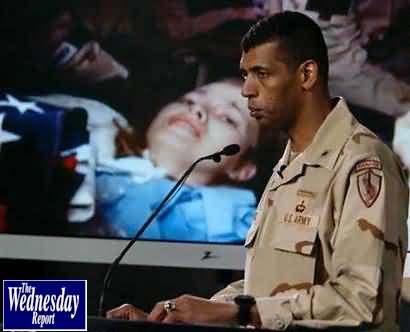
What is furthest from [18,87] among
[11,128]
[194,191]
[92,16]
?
[194,191]

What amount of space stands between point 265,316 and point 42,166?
2040mm

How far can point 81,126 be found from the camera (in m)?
3.74

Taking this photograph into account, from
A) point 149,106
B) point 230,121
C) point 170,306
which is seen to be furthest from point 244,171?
point 170,306

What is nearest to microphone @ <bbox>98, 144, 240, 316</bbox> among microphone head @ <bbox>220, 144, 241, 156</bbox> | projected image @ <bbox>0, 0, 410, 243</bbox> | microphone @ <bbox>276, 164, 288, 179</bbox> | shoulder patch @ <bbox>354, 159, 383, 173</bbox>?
microphone head @ <bbox>220, 144, 241, 156</bbox>

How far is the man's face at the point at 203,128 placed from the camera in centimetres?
370

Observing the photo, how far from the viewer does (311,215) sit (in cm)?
196

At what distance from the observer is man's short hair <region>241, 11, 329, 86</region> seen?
6.70ft

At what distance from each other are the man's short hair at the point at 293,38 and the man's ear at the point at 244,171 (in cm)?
162

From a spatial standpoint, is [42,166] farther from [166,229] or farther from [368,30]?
[368,30]

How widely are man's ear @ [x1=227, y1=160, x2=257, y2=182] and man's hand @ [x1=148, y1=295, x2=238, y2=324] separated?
1.87 m

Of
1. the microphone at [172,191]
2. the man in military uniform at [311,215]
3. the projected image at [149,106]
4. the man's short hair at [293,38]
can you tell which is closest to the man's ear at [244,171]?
the projected image at [149,106]

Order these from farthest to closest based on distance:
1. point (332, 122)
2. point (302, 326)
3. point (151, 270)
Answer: point (151, 270) < point (332, 122) < point (302, 326)

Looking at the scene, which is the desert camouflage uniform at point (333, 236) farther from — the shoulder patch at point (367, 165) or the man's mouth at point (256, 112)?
the man's mouth at point (256, 112)

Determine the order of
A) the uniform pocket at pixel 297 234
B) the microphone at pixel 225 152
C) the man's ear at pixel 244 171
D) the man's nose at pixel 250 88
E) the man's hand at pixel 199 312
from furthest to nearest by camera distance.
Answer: the man's ear at pixel 244 171
the microphone at pixel 225 152
the man's nose at pixel 250 88
the uniform pocket at pixel 297 234
the man's hand at pixel 199 312
